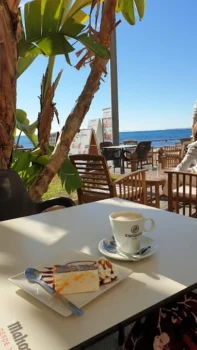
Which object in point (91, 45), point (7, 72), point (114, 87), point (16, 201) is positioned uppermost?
point (114, 87)

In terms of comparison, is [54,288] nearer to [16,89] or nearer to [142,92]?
[16,89]

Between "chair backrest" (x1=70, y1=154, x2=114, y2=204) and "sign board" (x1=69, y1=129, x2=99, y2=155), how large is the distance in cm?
241

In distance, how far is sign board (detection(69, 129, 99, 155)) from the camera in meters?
5.31

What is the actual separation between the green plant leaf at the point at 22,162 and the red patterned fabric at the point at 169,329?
68.1 inches

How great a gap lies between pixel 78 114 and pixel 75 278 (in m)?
1.94

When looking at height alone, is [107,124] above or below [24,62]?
below

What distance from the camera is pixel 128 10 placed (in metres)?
2.39

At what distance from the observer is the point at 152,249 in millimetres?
802

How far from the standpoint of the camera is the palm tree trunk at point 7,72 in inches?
69.2

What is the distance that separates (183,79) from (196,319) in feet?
86.1

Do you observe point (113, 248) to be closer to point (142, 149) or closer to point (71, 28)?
point (71, 28)

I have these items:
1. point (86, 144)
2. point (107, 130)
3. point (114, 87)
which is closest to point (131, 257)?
point (86, 144)

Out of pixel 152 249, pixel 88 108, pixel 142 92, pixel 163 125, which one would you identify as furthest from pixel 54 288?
pixel 163 125

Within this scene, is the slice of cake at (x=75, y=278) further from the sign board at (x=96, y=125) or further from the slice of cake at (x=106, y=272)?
the sign board at (x=96, y=125)
